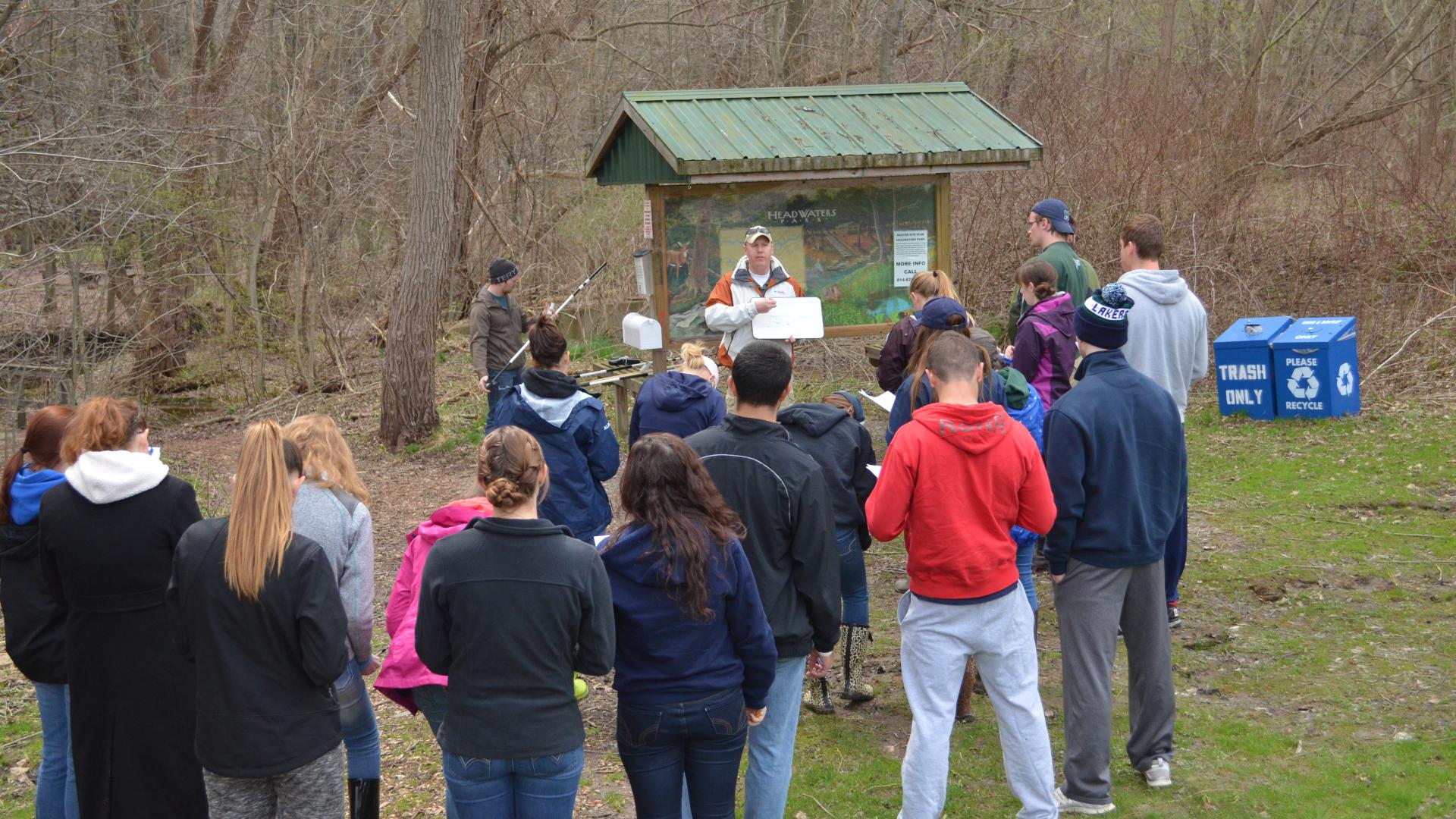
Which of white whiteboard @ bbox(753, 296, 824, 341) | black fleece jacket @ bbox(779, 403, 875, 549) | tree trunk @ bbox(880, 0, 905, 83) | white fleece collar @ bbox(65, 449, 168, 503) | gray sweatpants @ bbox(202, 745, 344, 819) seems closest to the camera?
gray sweatpants @ bbox(202, 745, 344, 819)

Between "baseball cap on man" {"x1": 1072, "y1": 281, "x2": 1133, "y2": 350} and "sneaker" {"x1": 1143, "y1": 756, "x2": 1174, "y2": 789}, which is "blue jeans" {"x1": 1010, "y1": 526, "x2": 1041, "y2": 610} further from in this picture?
"baseball cap on man" {"x1": 1072, "y1": 281, "x2": 1133, "y2": 350}

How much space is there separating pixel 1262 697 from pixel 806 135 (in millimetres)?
5068

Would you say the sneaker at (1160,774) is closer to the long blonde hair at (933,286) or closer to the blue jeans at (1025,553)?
the blue jeans at (1025,553)

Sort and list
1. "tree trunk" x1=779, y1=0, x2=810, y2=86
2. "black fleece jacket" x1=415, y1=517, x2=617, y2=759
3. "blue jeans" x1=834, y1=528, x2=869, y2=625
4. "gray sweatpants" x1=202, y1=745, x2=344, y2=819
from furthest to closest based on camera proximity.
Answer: "tree trunk" x1=779, y1=0, x2=810, y2=86 → "blue jeans" x1=834, y1=528, x2=869, y2=625 → "gray sweatpants" x1=202, y1=745, x2=344, y2=819 → "black fleece jacket" x1=415, y1=517, x2=617, y2=759

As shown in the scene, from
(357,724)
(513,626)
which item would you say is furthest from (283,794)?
(513,626)

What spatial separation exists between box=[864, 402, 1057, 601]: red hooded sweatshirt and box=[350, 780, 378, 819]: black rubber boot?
203 cm

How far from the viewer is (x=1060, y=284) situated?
23.5 feet

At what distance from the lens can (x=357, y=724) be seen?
4.13 m

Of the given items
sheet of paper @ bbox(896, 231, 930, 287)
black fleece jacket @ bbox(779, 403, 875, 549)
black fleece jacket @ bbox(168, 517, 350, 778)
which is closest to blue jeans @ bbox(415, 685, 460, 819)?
black fleece jacket @ bbox(168, 517, 350, 778)

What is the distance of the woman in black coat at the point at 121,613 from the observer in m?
3.78

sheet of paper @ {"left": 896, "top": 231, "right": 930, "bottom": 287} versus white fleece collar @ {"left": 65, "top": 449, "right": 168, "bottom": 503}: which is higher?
sheet of paper @ {"left": 896, "top": 231, "right": 930, "bottom": 287}

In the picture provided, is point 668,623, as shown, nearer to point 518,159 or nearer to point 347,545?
point 347,545

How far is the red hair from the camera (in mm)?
4098

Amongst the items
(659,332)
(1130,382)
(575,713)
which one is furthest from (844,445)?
(659,332)
